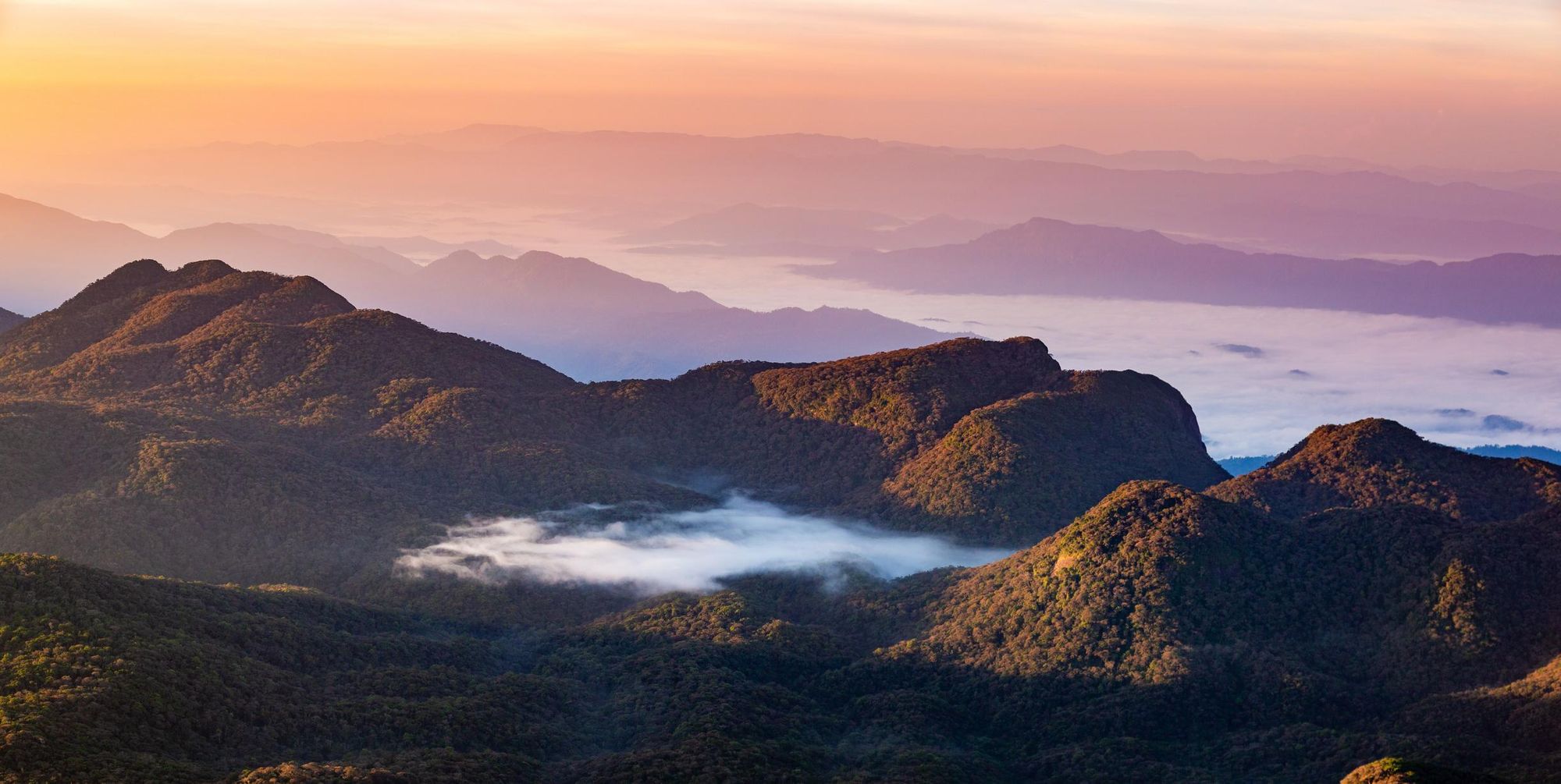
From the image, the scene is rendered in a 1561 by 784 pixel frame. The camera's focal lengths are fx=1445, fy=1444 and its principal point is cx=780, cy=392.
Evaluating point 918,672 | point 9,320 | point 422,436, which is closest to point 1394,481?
point 918,672

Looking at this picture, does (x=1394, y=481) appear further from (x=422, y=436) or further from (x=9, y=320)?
(x=9, y=320)

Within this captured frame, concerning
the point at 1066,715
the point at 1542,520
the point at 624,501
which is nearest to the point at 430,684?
the point at 1066,715

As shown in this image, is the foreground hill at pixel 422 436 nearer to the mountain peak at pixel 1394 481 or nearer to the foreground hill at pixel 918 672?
the mountain peak at pixel 1394 481

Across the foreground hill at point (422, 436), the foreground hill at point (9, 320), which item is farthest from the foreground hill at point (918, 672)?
the foreground hill at point (9, 320)

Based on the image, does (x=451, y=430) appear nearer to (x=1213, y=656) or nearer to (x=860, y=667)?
(x=860, y=667)

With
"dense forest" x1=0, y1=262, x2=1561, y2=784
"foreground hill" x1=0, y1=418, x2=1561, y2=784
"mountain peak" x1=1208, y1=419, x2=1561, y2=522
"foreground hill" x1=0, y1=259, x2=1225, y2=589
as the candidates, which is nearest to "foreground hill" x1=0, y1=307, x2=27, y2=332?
"foreground hill" x1=0, y1=259, x2=1225, y2=589
